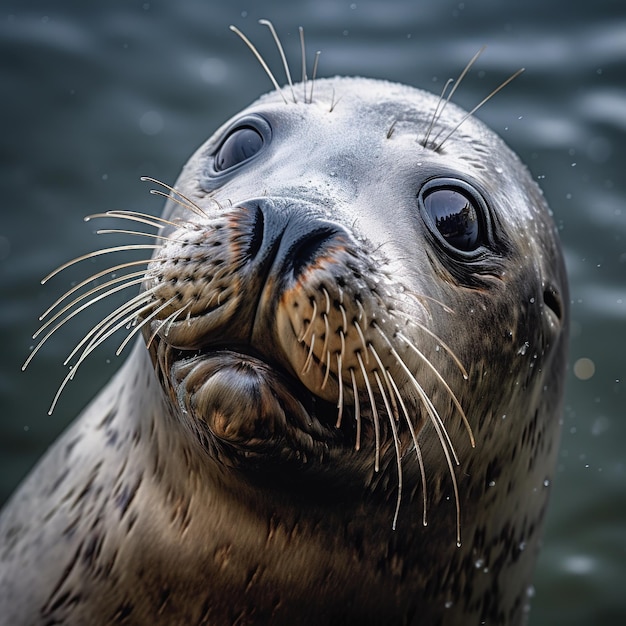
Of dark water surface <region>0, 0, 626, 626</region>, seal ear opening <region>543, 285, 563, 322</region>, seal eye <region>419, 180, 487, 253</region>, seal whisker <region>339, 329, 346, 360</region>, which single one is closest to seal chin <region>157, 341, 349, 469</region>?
seal whisker <region>339, 329, 346, 360</region>

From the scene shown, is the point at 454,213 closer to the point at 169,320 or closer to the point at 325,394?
the point at 325,394

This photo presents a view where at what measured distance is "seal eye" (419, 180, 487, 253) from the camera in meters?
2.40

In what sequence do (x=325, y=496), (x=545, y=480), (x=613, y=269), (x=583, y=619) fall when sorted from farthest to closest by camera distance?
(x=613, y=269) < (x=583, y=619) < (x=545, y=480) < (x=325, y=496)

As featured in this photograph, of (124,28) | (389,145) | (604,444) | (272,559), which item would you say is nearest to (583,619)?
(604,444)

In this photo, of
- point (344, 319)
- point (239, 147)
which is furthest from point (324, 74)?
point (344, 319)

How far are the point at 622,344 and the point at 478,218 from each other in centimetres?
281

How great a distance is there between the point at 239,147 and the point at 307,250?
0.75 metres

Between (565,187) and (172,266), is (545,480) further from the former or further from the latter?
(565,187)

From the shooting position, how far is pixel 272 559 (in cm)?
244

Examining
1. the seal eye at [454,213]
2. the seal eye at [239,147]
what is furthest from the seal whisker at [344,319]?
the seal eye at [239,147]

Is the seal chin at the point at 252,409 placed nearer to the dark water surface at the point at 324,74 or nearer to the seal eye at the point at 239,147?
the seal eye at the point at 239,147

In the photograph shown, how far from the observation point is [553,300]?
278 cm

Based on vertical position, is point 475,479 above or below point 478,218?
below

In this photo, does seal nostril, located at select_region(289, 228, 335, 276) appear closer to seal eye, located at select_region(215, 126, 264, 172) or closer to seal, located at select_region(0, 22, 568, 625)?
seal, located at select_region(0, 22, 568, 625)
